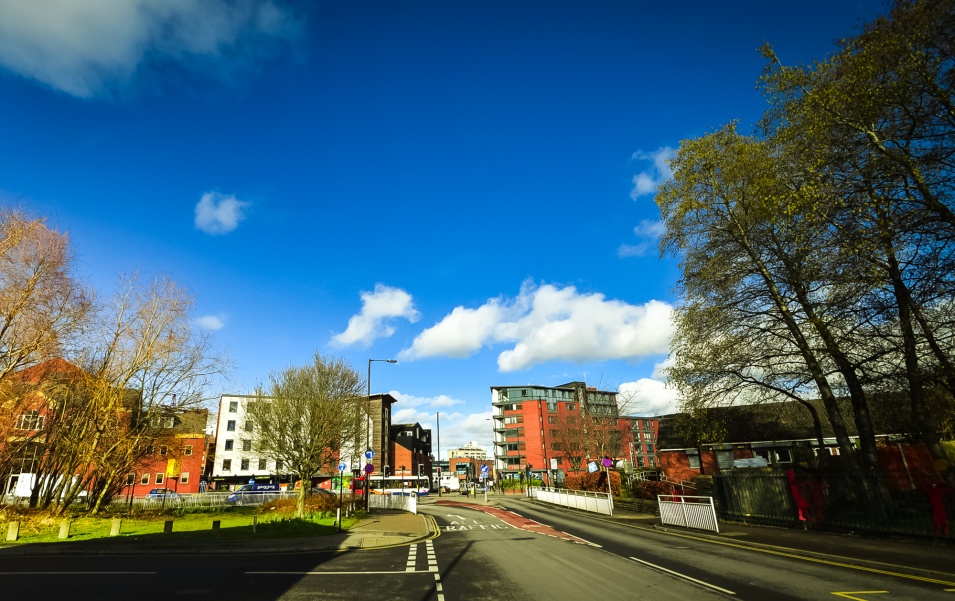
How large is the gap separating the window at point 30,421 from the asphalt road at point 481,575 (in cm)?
1355

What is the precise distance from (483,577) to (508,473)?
305 ft

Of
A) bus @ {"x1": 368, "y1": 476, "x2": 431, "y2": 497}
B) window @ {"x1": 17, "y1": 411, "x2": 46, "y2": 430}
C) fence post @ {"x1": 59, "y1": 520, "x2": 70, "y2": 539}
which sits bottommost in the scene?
bus @ {"x1": 368, "y1": 476, "x2": 431, "y2": 497}

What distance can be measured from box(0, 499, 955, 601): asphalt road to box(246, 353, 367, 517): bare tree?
16.5 metres

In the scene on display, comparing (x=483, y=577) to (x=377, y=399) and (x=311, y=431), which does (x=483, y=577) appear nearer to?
(x=311, y=431)

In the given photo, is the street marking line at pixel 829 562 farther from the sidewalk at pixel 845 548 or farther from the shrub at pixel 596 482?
the shrub at pixel 596 482

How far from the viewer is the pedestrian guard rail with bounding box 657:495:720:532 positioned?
17750mm

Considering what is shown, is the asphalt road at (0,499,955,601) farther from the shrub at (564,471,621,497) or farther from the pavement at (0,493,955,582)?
the shrub at (564,471,621,497)

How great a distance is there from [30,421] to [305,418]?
15.4m

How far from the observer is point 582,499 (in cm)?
3225

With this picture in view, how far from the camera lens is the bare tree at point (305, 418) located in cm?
3203

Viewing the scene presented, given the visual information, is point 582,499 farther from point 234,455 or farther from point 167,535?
point 234,455

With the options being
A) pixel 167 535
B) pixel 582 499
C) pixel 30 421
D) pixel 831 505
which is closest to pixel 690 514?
pixel 831 505

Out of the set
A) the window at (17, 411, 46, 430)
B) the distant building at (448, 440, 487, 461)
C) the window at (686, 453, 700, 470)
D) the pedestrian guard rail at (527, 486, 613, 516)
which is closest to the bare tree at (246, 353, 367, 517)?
the window at (17, 411, 46, 430)

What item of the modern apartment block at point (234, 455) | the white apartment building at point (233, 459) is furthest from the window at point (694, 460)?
the white apartment building at point (233, 459)
